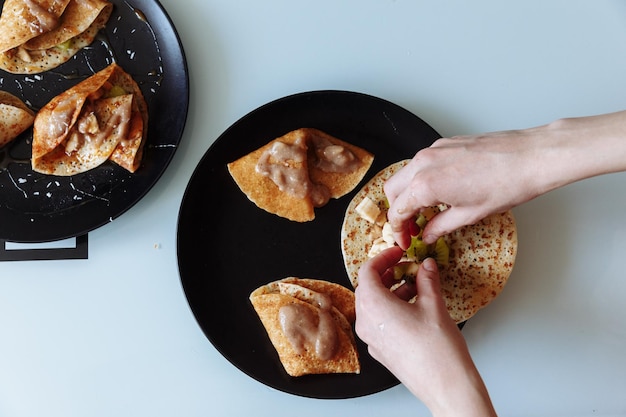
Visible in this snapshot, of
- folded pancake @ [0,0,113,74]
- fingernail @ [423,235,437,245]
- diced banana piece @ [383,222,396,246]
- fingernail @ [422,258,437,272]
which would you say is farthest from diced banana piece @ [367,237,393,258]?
folded pancake @ [0,0,113,74]

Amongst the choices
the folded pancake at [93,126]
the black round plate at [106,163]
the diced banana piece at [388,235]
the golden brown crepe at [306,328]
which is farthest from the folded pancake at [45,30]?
the diced banana piece at [388,235]

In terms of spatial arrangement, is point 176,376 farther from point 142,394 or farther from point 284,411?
point 284,411

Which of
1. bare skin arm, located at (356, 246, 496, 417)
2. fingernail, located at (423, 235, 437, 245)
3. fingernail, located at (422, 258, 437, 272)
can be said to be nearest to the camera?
bare skin arm, located at (356, 246, 496, 417)

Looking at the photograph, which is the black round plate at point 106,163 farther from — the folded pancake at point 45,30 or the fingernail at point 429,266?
the fingernail at point 429,266

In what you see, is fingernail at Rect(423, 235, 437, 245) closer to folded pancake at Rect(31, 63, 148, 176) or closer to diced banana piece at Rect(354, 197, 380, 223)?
diced banana piece at Rect(354, 197, 380, 223)

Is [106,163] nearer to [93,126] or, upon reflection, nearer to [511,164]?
[93,126]

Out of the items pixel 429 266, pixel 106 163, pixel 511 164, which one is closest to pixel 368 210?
pixel 429 266
